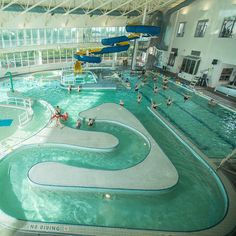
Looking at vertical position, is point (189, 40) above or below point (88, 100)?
above

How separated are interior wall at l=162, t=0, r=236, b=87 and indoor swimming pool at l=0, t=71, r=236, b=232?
5854mm

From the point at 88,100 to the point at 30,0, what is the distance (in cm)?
940

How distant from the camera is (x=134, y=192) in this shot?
18.3 ft

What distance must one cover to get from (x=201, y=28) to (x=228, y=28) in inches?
119

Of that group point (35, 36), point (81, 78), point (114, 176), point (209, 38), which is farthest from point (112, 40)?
point (114, 176)

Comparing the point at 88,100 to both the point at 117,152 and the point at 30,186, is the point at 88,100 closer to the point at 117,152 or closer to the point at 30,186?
the point at 117,152

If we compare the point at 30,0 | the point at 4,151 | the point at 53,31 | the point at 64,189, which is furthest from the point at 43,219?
the point at 53,31

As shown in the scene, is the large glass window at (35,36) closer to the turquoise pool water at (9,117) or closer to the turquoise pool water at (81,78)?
the turquoise pool water at (81,78)

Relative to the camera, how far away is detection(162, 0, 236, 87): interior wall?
14.5 metres

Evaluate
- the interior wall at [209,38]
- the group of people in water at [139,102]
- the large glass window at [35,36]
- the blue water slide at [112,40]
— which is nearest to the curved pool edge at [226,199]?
the group of people in water at [139,102]

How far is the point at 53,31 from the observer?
1900 centimetres

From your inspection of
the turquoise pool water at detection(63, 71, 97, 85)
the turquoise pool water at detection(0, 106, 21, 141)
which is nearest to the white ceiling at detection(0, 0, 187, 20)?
the turquoise pool water at detection(63, 71, 97, 85)

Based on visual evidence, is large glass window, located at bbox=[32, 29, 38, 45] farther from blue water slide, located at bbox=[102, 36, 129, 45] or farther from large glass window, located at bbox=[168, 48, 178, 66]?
large glass window, located at bbox=[168, 48, 178, 66]

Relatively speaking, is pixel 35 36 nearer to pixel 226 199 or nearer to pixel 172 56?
pixel 172 56
